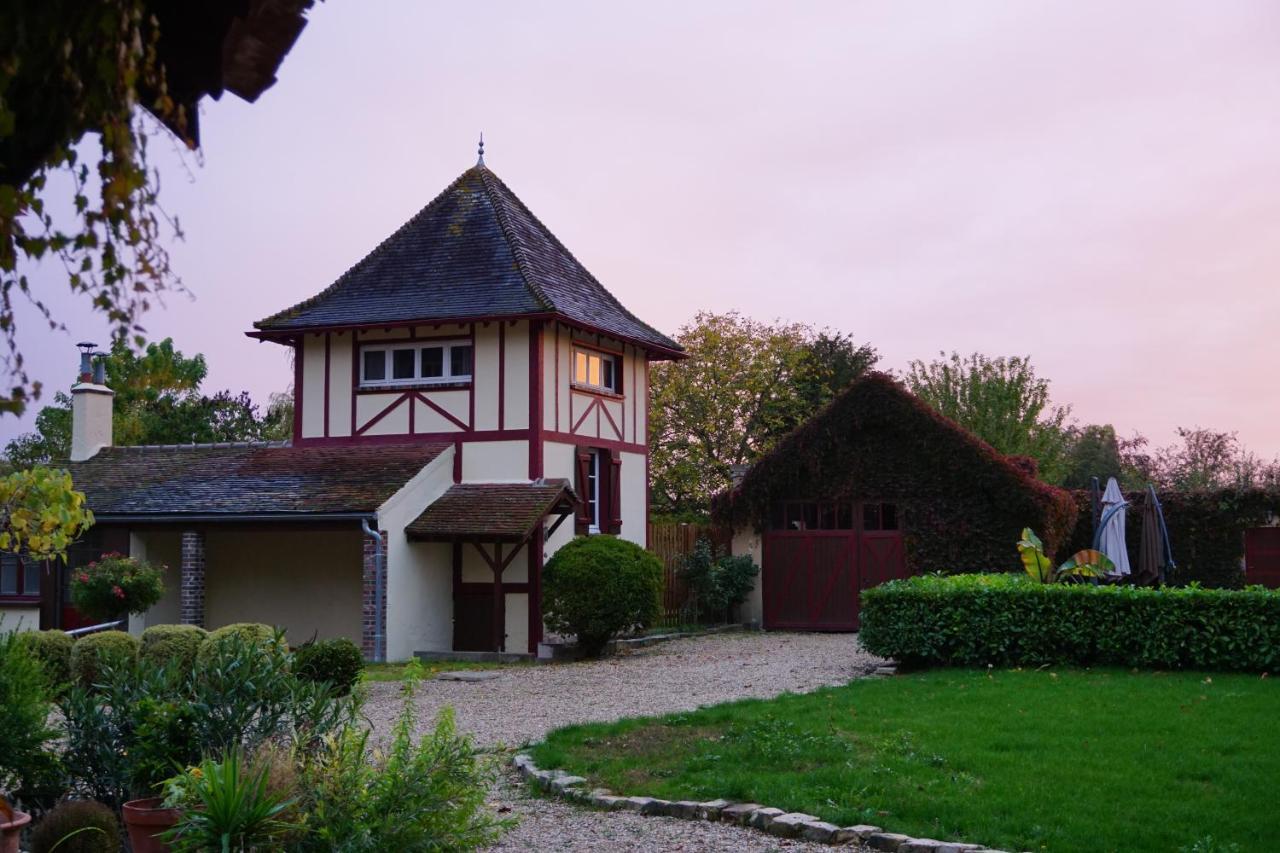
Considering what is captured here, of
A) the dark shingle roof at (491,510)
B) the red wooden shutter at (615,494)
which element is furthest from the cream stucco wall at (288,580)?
the red wooden shutter at (615,494)

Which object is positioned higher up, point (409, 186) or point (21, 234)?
point (409, 186)

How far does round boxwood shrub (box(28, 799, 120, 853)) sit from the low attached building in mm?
18682

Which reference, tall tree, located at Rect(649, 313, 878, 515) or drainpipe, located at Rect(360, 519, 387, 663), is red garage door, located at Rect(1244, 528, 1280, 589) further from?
drainpipe, located at Rect(360, 519, 387, 663)

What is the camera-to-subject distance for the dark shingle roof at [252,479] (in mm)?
19641

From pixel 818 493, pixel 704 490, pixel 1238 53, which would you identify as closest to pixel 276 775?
pixel 1238 53

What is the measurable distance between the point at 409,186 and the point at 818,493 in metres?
10.5

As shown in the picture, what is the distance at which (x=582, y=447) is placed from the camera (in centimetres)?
2228

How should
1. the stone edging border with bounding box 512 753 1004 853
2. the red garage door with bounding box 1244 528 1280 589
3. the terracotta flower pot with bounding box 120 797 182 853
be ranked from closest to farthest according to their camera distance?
the terracotta flower pot with bounding box 120 797 182 853 < the stone edging border with bounding box 512 753 1004 853 < the red garage door with bounding box 1244 528 1280 589

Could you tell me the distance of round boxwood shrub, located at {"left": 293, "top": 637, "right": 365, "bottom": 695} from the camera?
41.2ft

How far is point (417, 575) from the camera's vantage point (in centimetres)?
1998

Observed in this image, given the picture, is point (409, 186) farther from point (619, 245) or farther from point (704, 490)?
point (704, 490)

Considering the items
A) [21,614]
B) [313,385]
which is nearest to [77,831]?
[313,385]

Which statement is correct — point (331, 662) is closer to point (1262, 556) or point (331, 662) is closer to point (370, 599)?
point (370, 599)

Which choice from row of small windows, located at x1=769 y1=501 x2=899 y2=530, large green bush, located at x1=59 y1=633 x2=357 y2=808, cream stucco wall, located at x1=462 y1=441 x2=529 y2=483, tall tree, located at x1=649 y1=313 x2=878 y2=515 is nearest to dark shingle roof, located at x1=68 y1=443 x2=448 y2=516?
cream stucco wall, located at x1=462 y1=441 x2=529 y2=483
